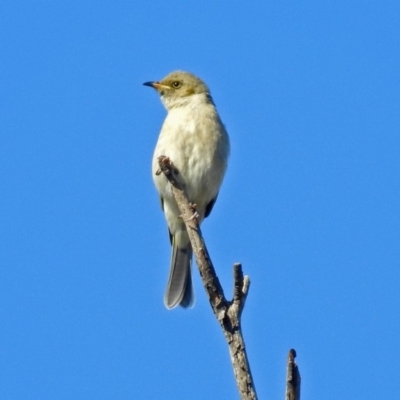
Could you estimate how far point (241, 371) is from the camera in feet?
13.5

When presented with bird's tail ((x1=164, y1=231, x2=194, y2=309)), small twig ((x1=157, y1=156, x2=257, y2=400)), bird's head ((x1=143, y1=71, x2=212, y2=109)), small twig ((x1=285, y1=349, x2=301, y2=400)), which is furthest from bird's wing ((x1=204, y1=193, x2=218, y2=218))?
small twig ((x1=285, y1=349, x2=301, y2=400))

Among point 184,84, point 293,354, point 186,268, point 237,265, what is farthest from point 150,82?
point 293,354

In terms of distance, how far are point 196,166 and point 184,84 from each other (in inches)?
59.4

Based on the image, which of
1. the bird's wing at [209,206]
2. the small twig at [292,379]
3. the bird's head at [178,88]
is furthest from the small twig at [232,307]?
the bird's head at [178,88]

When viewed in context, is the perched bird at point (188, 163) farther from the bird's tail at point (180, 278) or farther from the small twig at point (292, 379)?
the small twig at point (292, 379)

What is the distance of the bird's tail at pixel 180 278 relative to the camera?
7.96 metres

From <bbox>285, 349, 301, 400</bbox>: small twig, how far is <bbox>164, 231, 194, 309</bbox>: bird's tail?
4.30m

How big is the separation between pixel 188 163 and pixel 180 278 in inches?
42.3

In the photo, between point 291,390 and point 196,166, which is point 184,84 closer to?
point 196,166

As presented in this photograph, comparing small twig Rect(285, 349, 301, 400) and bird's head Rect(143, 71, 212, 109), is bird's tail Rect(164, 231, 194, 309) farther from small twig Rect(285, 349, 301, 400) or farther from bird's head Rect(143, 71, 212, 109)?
small twig Rect(285, 349, 301, 400)

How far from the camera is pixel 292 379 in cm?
360

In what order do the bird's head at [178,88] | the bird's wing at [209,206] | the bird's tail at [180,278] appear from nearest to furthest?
the bird's tail at [180,278]
the bird's wing at [209,206]
the bird's head at [178,88]

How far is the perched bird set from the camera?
8297 millimetres

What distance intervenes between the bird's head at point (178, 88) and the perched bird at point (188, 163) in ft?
0.15
